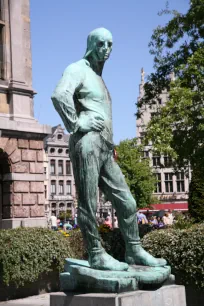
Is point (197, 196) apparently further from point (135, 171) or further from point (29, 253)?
point (135, 171)

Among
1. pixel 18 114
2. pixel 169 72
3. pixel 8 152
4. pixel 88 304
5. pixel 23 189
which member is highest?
pixel 169 72

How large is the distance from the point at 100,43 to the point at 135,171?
6094 centimetres

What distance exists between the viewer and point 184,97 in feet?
54.0

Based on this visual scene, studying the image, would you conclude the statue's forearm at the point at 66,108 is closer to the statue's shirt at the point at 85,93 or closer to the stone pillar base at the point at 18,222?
the statue's shirt at the point at 85,93

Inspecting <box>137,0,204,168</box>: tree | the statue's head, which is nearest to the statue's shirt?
the statue's head

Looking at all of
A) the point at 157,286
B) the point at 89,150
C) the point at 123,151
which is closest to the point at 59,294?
the point at 157,286

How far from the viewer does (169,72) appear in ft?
61.9

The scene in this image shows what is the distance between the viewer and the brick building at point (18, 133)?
17.8 m

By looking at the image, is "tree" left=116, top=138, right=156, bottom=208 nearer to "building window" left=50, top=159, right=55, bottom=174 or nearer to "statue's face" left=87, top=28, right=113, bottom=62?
"building window" left=50, top=159, right=55, bottom=174

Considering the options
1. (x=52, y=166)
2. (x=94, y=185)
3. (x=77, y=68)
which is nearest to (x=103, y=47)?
(x=77, y=68)

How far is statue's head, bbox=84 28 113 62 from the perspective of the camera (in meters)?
6.28

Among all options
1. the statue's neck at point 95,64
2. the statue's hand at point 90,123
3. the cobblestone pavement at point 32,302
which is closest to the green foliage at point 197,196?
the cobblestone pavement at point 32,302

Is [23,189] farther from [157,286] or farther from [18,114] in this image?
[157,286]

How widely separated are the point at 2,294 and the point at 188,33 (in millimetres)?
10767
